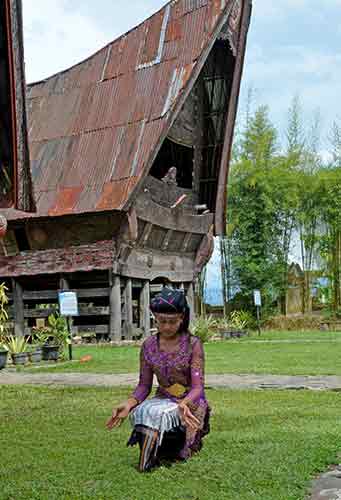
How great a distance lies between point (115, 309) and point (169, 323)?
14192mm

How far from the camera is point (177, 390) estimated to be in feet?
14.9

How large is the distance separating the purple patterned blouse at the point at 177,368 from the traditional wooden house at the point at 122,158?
39.7ft

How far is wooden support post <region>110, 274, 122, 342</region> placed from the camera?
18453 millimetres

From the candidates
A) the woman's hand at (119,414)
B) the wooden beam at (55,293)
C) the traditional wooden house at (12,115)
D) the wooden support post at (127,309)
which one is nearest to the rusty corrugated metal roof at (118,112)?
the wooden beam at (55,293)

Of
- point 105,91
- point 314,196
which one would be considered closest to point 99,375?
point 105,91

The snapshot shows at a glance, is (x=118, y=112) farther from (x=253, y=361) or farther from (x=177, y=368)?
(x=177, y=368)

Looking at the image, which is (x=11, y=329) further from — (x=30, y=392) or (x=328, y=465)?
(x=328, y=465)

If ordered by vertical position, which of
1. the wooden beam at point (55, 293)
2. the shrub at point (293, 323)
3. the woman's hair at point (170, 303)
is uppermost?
the wooden beam at point (55, 293)

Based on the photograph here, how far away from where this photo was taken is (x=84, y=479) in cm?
406

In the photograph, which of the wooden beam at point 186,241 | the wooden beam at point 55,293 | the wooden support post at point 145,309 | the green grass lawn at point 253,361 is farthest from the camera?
the wooden beam at point 186,241

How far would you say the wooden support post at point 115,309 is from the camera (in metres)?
18.5

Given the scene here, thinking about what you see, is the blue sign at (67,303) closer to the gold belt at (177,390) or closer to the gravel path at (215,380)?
the gravel path at (215,380)

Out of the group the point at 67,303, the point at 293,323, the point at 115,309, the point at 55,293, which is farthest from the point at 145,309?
the point at 293,323

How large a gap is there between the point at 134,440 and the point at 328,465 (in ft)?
3.89
